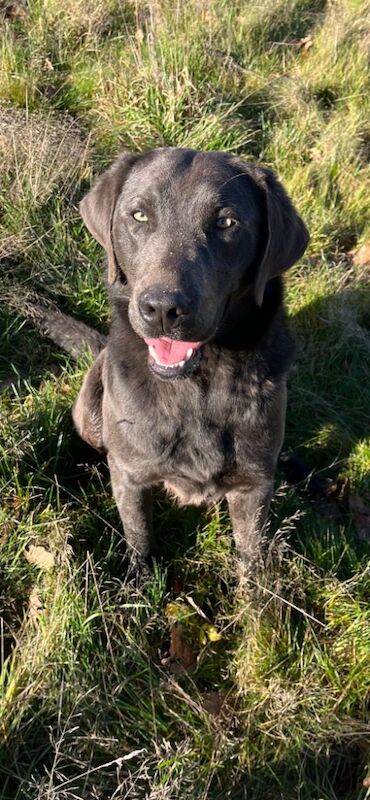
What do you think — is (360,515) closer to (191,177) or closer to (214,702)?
(214,702)


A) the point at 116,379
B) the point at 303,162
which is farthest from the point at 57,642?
the point at 303,162

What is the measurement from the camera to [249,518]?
2686mm

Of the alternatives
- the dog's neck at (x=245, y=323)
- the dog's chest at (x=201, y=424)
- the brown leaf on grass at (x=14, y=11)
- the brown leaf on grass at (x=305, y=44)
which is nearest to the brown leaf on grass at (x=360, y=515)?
the dog's chest at (x=201, y=424)

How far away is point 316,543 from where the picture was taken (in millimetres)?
2783

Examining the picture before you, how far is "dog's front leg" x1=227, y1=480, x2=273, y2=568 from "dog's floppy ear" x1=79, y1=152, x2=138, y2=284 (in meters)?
0.97

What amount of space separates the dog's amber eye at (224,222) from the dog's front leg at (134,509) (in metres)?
0.97

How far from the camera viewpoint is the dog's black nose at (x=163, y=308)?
1.99 m

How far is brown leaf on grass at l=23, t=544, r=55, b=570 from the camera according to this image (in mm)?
2539

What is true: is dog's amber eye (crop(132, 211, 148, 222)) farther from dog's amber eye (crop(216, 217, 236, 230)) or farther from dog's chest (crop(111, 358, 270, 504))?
dog's chest (crop(111, 358, 270, 504))

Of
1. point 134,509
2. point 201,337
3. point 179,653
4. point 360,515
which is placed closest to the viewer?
point 201,337

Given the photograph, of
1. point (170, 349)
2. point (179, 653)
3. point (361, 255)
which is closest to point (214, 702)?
point (179, 653)

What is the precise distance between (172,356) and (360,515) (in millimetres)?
1422

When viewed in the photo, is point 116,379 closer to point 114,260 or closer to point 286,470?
point 114,260

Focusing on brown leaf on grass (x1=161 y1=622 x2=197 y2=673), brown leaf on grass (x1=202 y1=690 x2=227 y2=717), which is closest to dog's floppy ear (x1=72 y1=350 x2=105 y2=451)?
brown leaf on grass (x1=161 y1=622 x2=197 y2=673)
